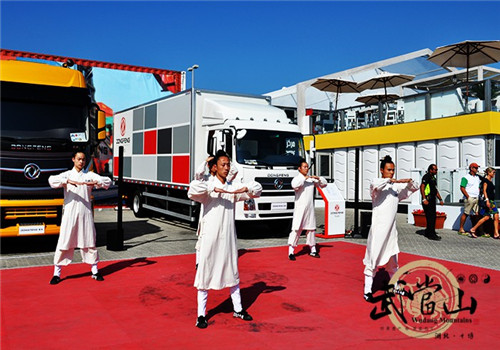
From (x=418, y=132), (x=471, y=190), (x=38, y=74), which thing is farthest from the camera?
(x=418, y=132)

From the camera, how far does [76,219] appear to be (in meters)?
7.54

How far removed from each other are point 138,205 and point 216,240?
39.4ft

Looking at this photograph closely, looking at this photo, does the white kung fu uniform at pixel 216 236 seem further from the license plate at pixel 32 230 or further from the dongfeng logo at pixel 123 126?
the dongfeng logo at pixel 123 126

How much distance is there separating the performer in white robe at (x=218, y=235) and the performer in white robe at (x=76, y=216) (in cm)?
265

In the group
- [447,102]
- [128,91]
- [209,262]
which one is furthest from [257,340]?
[128,91]

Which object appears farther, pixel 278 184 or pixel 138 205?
pixel 138 205

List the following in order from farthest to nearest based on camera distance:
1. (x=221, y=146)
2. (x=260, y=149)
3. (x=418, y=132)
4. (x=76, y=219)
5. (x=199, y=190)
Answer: (x=418, y=132), (x=260, y=149), (x=221, y=146), (x=76, y=219), (x=199, y=190)

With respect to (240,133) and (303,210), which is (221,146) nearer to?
(240,133)

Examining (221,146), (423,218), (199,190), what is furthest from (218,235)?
(423,218)

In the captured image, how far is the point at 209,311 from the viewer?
5.96 metres

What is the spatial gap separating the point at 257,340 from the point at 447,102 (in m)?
15.4

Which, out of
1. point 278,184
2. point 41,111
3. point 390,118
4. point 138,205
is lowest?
point 138,205

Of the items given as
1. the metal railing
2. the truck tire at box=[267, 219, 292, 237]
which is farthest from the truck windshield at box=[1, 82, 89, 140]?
the metal railing

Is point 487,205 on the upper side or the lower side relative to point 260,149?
lower
